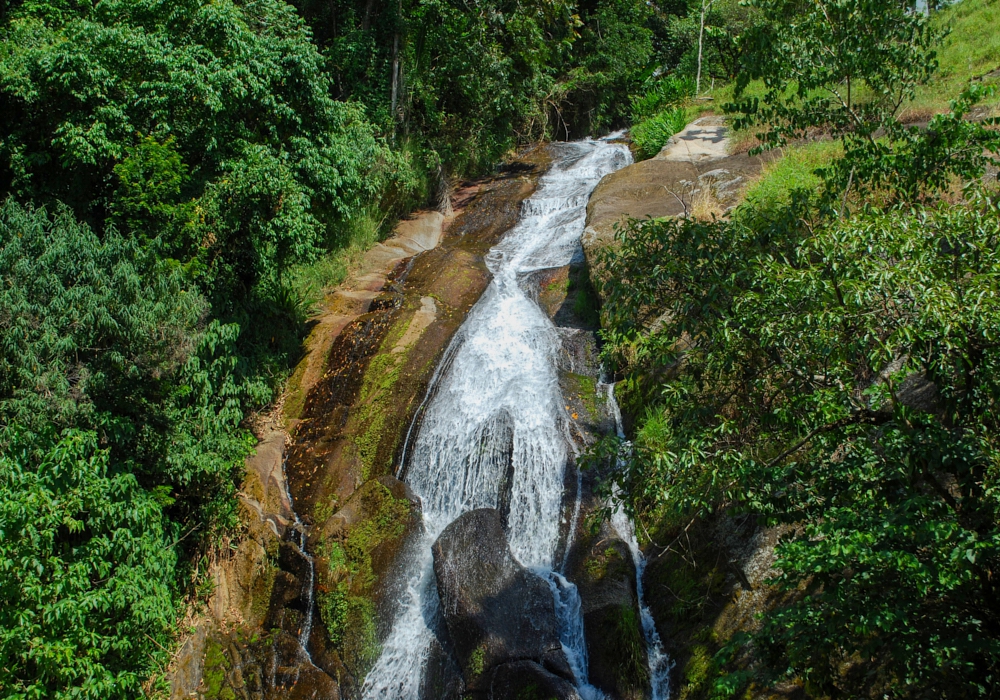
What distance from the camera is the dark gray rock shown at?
7820mm

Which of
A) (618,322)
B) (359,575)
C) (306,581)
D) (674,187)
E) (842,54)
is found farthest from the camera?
(674,187)

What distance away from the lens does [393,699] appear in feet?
29.1

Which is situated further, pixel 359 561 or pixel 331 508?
pixel 331 508

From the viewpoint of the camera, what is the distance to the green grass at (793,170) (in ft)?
38.1

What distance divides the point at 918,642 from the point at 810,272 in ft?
8.29

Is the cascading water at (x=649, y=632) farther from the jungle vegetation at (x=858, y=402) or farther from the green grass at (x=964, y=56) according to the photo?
the green grass at (x=964, y=56)

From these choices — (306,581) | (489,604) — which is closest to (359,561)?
(306,581)

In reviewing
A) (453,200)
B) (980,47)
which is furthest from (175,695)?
(980,47)

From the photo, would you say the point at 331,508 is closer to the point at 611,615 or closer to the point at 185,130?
the point at 611,615

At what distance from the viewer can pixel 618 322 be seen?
665 centimetres

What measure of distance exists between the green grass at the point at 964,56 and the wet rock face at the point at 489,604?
11119mm

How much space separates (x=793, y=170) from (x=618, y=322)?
7581mm

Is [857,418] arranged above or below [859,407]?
below

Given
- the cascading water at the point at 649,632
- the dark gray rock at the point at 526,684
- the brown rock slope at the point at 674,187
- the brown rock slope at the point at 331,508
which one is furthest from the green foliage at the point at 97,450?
the brown rock slope at the point at 674,187
